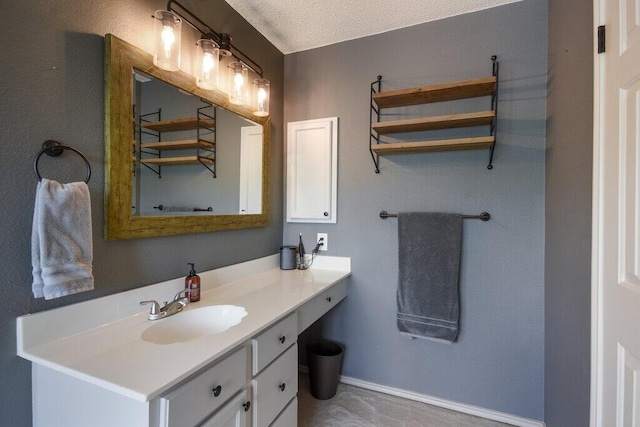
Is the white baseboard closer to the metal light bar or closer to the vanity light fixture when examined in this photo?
the vanity light fixture

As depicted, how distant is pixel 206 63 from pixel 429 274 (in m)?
1.69

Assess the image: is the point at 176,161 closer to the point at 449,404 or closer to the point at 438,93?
the point at 438,93

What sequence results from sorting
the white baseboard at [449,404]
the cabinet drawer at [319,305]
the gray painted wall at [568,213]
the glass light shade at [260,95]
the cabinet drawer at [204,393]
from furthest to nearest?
the glass light shade at [260,95]
the white baseboard at [449,404]
the cabinet drawer at [319,305]
the gray painted wall at [568,213]
the cabinet drawer at [204,393]

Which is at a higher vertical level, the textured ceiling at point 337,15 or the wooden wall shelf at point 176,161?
the textured ceiling at point 337,15

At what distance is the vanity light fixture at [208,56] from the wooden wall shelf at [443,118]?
0.75 metres

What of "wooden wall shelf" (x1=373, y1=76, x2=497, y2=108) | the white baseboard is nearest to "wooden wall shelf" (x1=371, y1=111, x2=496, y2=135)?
"wooden wall shelf" (x1=373, y1=76, x2=497, y2=108)

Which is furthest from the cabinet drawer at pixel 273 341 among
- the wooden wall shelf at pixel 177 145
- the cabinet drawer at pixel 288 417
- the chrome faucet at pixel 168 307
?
the wooden wall shelf at pixel 177 145

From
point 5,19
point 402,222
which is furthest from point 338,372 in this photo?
point 5,19

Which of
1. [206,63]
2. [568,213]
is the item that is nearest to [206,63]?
[206,63]

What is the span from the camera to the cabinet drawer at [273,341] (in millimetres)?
1086

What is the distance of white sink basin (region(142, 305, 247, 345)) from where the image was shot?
1142 millimetres

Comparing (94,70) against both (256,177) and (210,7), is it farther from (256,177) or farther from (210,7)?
(256,177)

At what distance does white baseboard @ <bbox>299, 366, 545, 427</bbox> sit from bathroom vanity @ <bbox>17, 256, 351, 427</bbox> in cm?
82

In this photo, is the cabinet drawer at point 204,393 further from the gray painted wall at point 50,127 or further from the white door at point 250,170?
the white door at point 250,170
